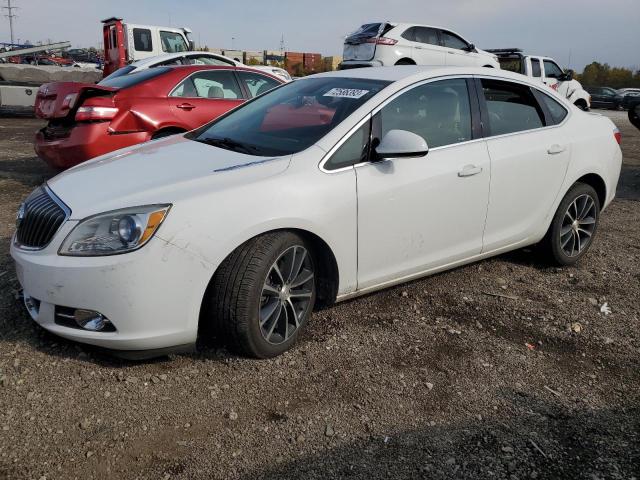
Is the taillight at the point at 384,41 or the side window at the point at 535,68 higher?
the taillight at the point at 384,41

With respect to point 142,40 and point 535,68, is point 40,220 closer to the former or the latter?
point 142,40

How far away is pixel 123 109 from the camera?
6074 millimetres

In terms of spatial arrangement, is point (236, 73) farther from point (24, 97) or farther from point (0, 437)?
point (24, 97)

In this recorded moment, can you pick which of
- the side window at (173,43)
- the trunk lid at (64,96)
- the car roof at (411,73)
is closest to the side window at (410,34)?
the side window at (173,43)

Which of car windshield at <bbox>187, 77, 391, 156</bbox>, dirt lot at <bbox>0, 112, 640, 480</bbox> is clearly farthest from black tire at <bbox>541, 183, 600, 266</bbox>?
car windshield at <bbox>187, 77, 391, 156</bbox>

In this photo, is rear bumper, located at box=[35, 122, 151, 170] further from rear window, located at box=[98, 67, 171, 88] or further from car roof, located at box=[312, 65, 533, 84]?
car roof, located at box=[312, 65, 533, 84]

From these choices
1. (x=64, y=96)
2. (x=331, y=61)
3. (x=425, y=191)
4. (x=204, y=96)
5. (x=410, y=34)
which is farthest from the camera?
(x=331, y=61)

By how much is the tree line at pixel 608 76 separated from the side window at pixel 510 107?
176ft

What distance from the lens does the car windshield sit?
3316 mm

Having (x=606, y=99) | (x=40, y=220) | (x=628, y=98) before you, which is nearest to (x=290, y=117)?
(x=40, y=220)

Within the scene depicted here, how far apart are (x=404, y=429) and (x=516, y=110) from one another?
8.67 feet

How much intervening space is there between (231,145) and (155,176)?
2.16ft

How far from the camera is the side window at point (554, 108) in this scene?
14.3ft

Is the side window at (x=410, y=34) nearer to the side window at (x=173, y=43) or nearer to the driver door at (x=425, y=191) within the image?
the side window at (x=173, y=43)
